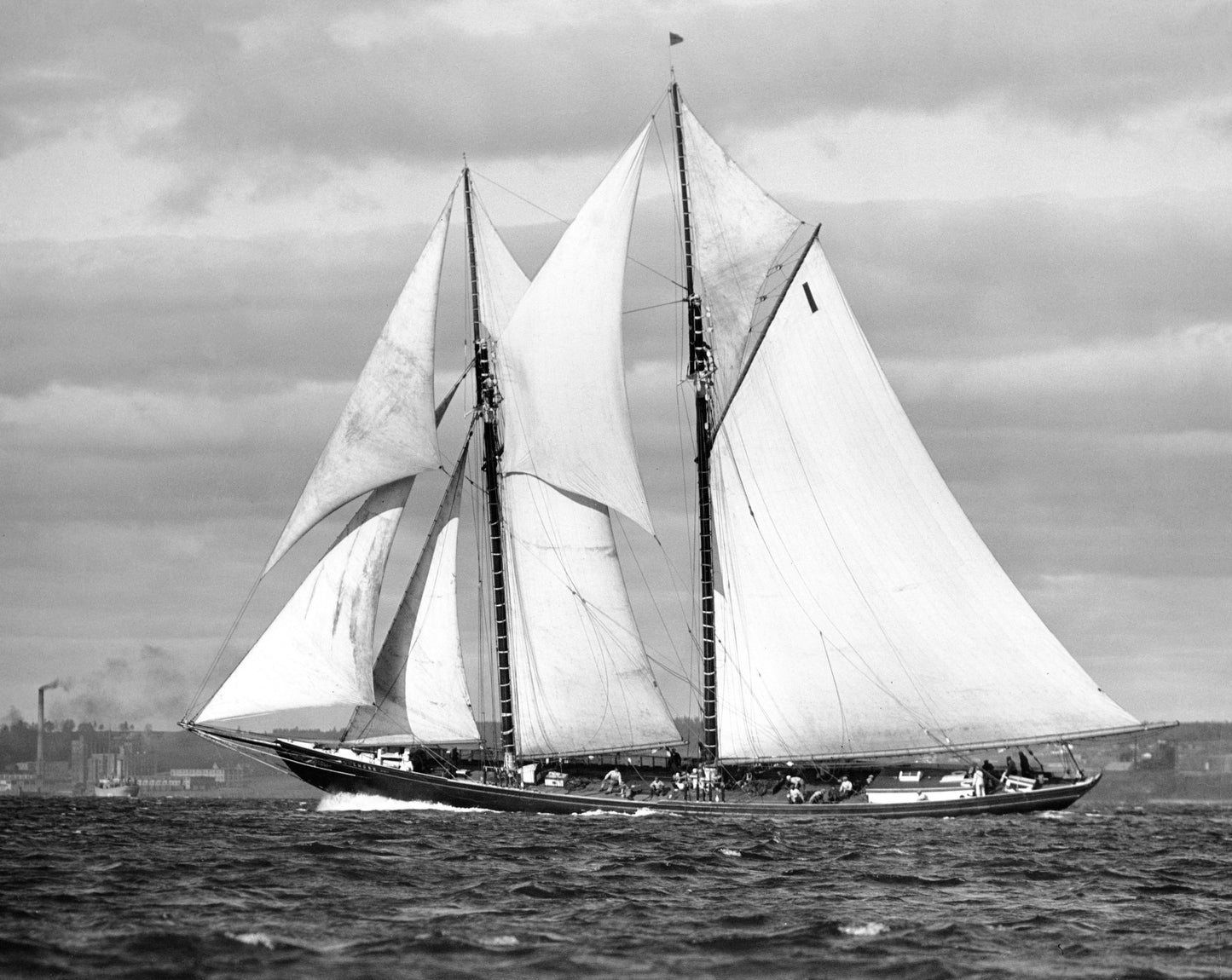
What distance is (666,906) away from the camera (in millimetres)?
42781

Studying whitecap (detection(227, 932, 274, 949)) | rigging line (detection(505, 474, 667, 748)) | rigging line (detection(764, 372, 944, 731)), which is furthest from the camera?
rigging line (detection(505, 474, 667, 748))

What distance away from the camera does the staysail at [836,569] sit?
7675 centimetres

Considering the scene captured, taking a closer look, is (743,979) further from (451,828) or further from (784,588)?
(784,588)

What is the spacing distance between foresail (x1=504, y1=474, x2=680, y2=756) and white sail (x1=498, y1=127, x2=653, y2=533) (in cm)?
331

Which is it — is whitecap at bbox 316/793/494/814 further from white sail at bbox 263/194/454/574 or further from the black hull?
white sail at bbox 263/194/454/574

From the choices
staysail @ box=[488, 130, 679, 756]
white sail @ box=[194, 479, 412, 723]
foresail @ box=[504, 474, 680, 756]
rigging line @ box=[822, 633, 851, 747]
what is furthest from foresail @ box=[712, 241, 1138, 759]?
white sail @ box=[194, 479, 412, 723]

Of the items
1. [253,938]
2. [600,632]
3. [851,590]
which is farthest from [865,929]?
[600,632]

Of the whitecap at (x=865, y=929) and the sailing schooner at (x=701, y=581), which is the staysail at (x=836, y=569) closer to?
the sailing schooner at (x=701, y=581)

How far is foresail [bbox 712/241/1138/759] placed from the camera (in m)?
76.7

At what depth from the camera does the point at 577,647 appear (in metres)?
82.0

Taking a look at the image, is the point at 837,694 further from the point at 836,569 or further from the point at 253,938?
the point at 253,938

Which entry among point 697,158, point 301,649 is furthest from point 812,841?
point 697,158

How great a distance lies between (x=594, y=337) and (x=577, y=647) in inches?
511

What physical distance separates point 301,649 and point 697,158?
83.3 ft
